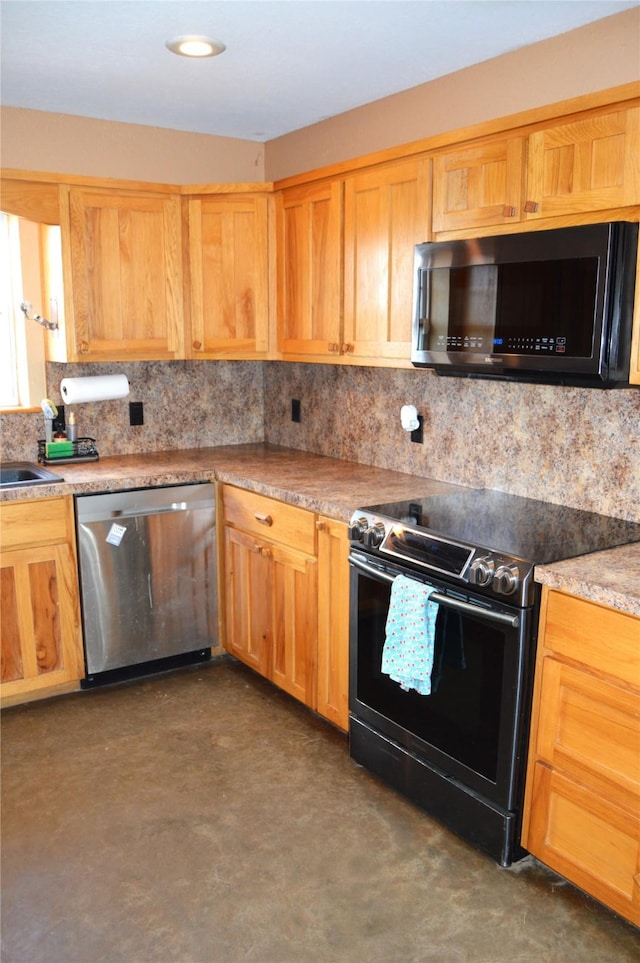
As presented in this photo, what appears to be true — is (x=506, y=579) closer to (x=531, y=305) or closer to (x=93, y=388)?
(x=531, y=305)

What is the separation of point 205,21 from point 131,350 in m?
1.48

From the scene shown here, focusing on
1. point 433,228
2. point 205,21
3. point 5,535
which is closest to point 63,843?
point 5,535

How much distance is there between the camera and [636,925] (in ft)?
6.44

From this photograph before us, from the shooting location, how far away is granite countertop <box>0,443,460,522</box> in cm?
289

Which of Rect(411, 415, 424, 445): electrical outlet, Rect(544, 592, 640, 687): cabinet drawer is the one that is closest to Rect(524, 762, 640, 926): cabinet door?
Rect(544, 592, 640, 687): cabinet drawer

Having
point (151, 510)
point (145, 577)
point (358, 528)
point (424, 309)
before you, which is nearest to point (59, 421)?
point (151, 510)

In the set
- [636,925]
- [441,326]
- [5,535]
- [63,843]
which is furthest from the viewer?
[5,535]

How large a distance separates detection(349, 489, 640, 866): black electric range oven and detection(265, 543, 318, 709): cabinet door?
286 millimetres

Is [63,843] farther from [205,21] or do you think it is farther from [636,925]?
[205,21]

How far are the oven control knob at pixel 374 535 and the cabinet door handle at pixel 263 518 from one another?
0.65m

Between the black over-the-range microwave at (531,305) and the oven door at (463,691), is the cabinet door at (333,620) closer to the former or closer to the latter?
the oven door at (463,691)

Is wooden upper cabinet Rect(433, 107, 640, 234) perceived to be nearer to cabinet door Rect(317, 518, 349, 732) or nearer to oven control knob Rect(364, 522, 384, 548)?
oven control knob Rect(364, 522, 384, 548)

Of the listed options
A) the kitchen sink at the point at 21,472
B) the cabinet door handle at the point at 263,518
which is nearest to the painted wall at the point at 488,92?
the cabinet door handle at the point at 263,518

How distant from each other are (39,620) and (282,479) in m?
1.12
